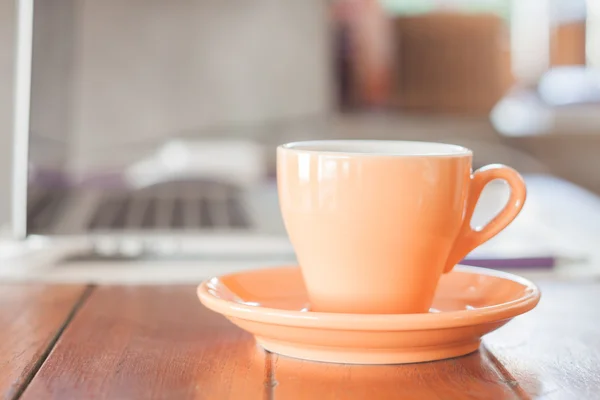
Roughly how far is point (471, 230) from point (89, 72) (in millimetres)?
2269

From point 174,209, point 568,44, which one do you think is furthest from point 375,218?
point 568,44

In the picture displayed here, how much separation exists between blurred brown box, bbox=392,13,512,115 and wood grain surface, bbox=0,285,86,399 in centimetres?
248

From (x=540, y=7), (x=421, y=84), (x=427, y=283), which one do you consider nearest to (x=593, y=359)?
(x=427, y=283)

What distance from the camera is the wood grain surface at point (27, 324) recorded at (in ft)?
1.27

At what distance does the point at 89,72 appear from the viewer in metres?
2.56

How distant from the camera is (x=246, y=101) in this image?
264 centimetres

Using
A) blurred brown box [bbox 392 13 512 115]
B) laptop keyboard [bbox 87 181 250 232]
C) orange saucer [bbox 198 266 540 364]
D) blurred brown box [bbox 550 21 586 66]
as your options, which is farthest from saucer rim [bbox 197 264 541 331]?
blurred brown box [bbox 550 21 586 66]

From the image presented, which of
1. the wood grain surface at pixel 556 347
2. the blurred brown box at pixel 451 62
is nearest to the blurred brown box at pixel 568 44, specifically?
the blurred brown box at pixel 451 62

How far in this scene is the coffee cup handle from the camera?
0.45 metres

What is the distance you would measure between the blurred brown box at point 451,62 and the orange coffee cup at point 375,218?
8.32 feet

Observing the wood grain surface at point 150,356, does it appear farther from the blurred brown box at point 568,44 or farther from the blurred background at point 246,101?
the blurred brown box at point 568,44

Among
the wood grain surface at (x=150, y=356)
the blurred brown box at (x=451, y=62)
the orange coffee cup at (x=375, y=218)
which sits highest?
the blurred brown box at (x=451, y=62)

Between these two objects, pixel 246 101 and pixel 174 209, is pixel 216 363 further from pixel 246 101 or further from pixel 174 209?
pixel 246 101

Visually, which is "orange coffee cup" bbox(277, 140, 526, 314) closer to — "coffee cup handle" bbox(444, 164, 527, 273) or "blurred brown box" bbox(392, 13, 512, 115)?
"coffee cup handle" bbox(444, 164, 527, 273)
